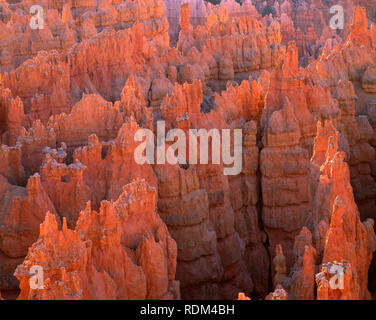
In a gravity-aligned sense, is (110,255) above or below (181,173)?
below

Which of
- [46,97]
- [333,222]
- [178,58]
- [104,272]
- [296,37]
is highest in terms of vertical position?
[296,37]

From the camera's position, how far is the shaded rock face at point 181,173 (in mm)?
11078

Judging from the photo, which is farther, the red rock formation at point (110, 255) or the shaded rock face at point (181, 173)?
the shaded rock face at point (181, 173)

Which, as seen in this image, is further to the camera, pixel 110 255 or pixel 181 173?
pixel 181 173

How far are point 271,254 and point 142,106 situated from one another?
472cm

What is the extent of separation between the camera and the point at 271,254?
17.9 metres

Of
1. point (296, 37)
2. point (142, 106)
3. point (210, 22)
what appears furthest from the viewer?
point (296, 37)

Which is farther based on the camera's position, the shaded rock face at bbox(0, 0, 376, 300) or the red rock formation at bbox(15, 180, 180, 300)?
the shaded rock face at bbox(0, 0, 376, 300)

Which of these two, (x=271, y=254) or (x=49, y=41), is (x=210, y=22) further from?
(x=271, y=254)

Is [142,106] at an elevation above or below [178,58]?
below

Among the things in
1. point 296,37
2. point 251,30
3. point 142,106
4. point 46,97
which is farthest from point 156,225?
point 296,37

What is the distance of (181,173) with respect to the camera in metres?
15.2

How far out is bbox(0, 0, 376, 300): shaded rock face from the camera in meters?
11.1

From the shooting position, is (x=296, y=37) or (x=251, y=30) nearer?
(x=251, y=30)
